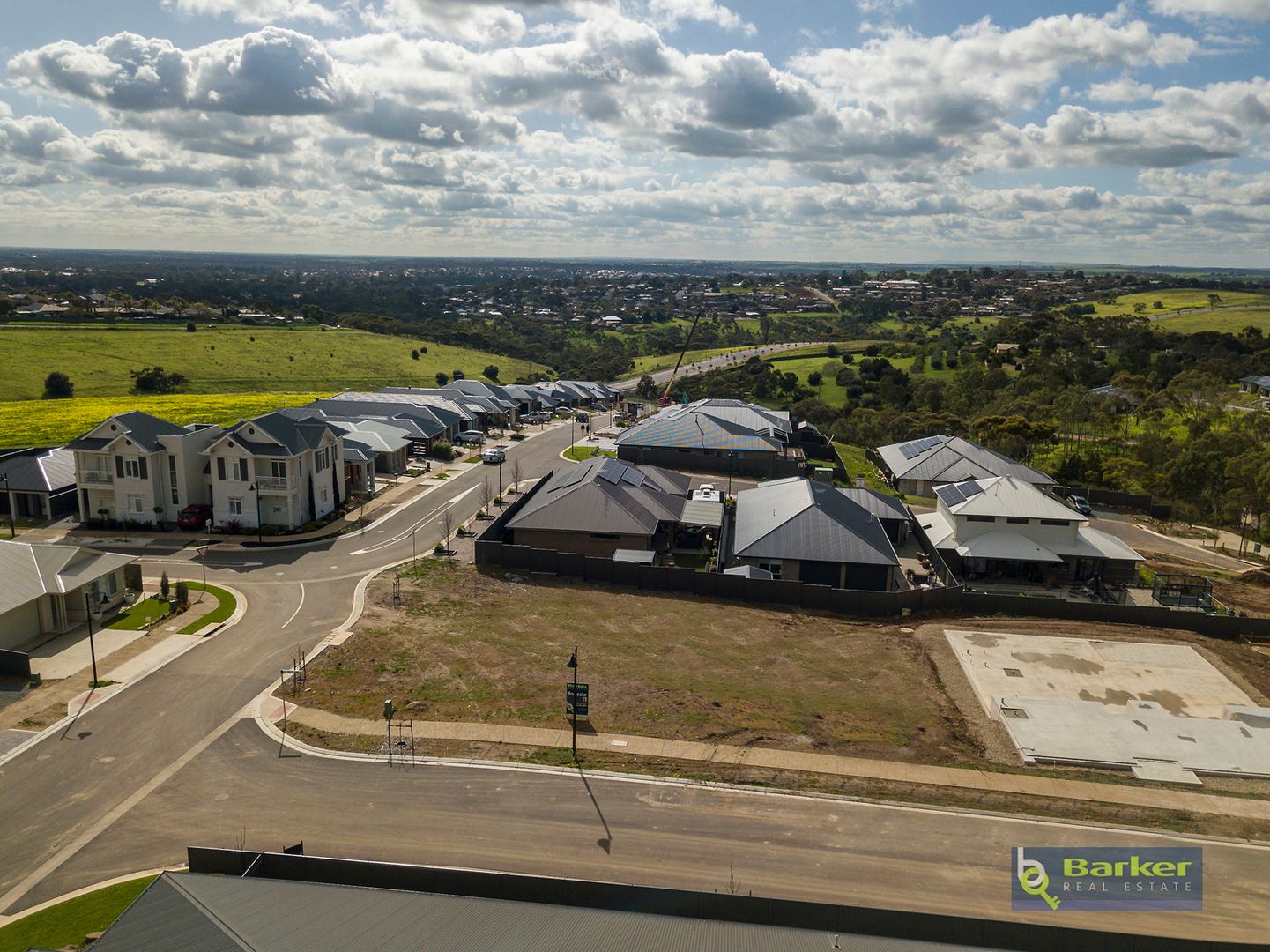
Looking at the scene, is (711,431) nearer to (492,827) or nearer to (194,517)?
(194,517)

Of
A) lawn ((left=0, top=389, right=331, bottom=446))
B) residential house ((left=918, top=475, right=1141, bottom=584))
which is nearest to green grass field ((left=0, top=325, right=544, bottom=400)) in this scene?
lawn ((left=0, top=389, right=331, bottom=446))

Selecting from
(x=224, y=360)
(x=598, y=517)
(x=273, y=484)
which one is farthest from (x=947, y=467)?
(x=224, y=360)

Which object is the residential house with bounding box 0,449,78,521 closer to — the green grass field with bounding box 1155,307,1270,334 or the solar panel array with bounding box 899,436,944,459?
the solar panel array with bounding box 899,436,944,459

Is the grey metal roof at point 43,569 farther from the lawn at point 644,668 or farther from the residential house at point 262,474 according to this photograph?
the residential house at point 262,474

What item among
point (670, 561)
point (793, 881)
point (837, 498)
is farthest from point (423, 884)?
point (837, 498)

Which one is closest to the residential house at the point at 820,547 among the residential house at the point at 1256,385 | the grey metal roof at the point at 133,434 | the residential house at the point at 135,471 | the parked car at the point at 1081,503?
the parked car at the point at 1081,503

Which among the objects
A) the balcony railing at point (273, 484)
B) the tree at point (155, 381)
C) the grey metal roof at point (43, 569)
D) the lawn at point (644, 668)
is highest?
the tree at point (155, 381)
